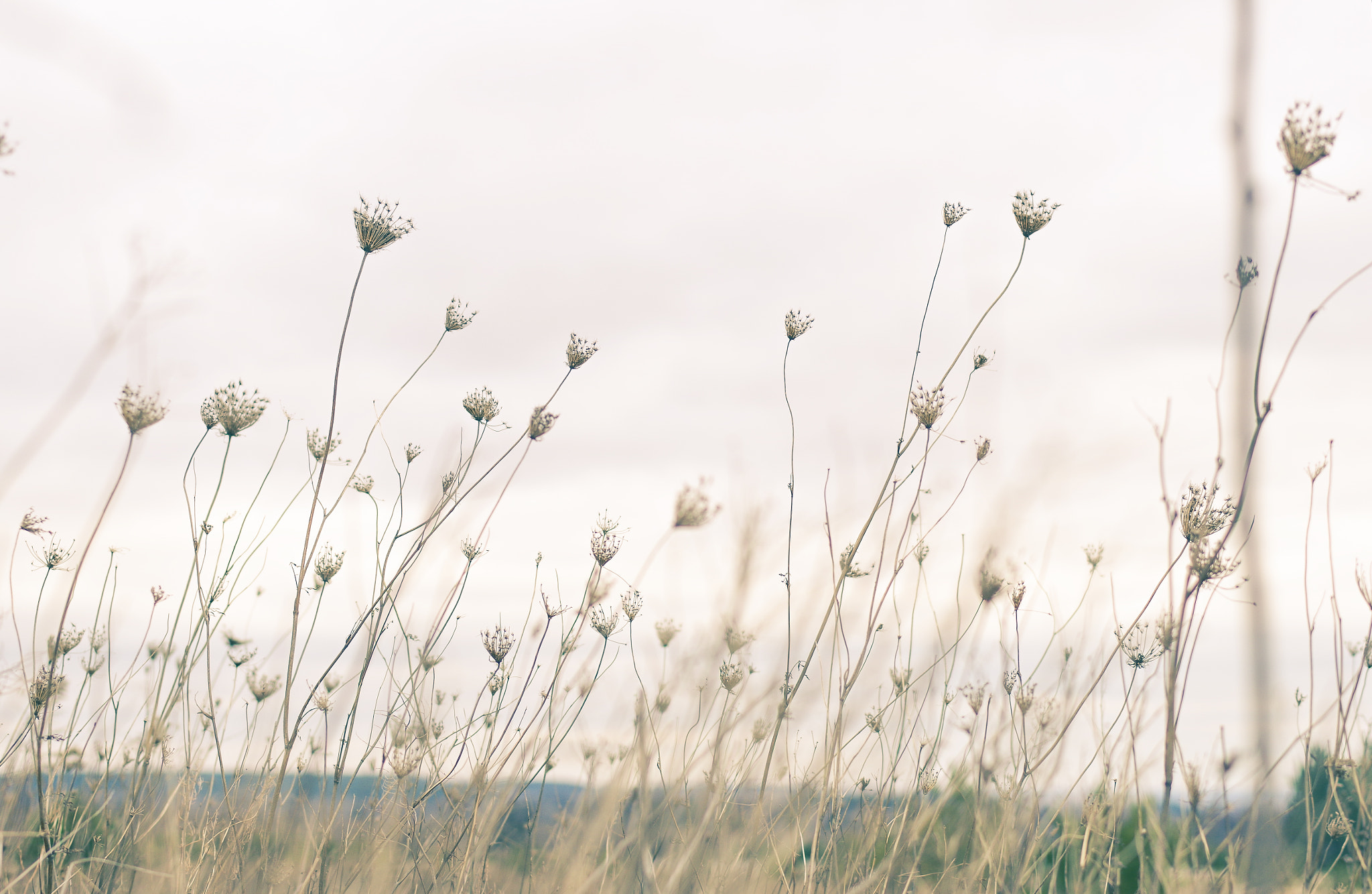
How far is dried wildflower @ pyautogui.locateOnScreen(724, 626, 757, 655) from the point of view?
126cm

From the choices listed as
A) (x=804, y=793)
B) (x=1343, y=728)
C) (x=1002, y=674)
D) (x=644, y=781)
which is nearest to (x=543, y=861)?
(x=804, y=793)

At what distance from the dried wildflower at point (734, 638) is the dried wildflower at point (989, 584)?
0.94 metres

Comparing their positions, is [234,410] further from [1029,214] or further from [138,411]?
[1029,214]

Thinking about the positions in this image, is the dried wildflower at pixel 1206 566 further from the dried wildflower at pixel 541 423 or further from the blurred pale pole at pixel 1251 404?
the dried wildflower at pixel 541 423

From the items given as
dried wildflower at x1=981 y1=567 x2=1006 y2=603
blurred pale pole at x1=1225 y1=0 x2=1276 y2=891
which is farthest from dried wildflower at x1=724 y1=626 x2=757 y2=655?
dried wildflower at x1=981 y1=567 x2=1006 y2=603

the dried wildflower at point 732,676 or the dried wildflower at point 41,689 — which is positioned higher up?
the dried wildflower at point 732,676

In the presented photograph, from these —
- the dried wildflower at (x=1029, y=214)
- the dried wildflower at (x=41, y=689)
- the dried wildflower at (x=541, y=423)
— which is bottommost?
the dried wildflower at (x=41, y=689)

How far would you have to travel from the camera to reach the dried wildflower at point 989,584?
7.51 ft

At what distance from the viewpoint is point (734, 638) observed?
1.44m

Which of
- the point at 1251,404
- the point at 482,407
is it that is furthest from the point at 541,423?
the point at 1251,404

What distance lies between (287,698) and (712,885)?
1095mm

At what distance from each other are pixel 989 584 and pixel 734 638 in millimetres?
1130

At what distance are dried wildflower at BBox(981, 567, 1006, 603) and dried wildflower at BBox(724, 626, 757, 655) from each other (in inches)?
36.9

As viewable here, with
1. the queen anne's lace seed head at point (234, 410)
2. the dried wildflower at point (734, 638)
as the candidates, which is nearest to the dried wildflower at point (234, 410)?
the queen anne's lace seed head at point (234, 410)
